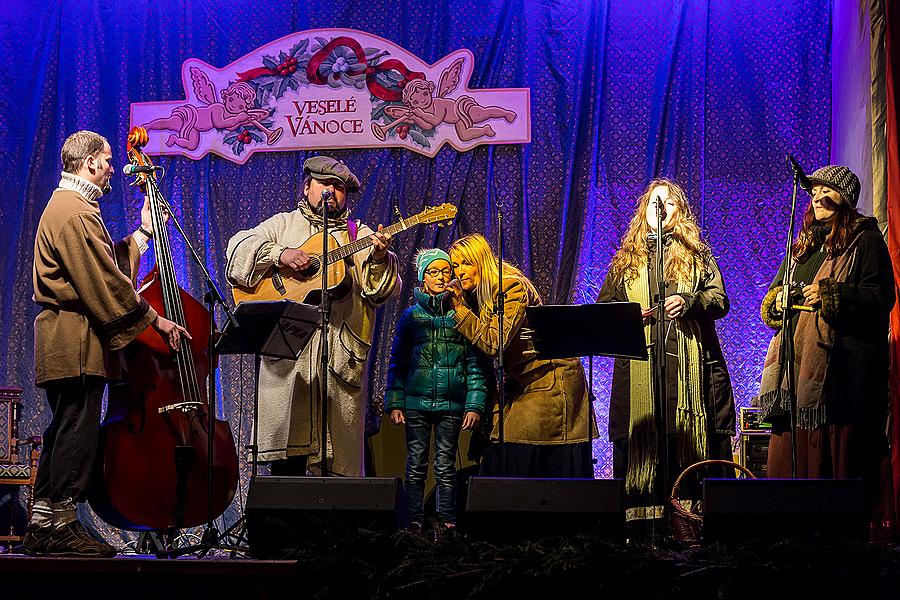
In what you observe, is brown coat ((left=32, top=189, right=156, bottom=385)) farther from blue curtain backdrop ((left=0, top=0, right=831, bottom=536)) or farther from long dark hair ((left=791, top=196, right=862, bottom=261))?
long dark hair ((left=791, top=196, right=862, bottom=261))

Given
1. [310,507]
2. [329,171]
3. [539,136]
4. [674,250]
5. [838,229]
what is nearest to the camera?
[310,507]

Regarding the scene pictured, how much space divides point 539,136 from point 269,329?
2687 millimetres

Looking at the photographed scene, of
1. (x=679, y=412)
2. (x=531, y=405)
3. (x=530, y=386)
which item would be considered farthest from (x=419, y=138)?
(x=679, y=412)

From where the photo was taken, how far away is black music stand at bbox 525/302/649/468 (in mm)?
4414

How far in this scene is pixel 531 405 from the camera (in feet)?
17.9

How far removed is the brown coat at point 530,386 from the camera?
5.44 metres

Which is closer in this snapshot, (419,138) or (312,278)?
(312,278)

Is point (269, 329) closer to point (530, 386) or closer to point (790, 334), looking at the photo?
point (530, 386)

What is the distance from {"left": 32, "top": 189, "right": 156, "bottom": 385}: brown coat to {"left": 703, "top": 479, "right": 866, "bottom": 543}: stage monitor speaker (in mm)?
2296

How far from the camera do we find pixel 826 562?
3186 mm

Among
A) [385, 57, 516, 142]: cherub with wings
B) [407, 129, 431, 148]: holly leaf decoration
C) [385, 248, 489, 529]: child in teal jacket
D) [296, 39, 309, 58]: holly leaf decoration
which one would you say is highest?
[296, 39, 309, 58]: holly leaf decoration

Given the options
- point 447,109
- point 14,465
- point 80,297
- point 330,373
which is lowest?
point 14,465

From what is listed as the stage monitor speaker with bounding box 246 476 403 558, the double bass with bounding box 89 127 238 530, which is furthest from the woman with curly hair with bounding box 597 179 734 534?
the double bass with bounding box 89 127 238 530

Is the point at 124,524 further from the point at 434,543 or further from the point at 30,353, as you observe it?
the point at 30,353
